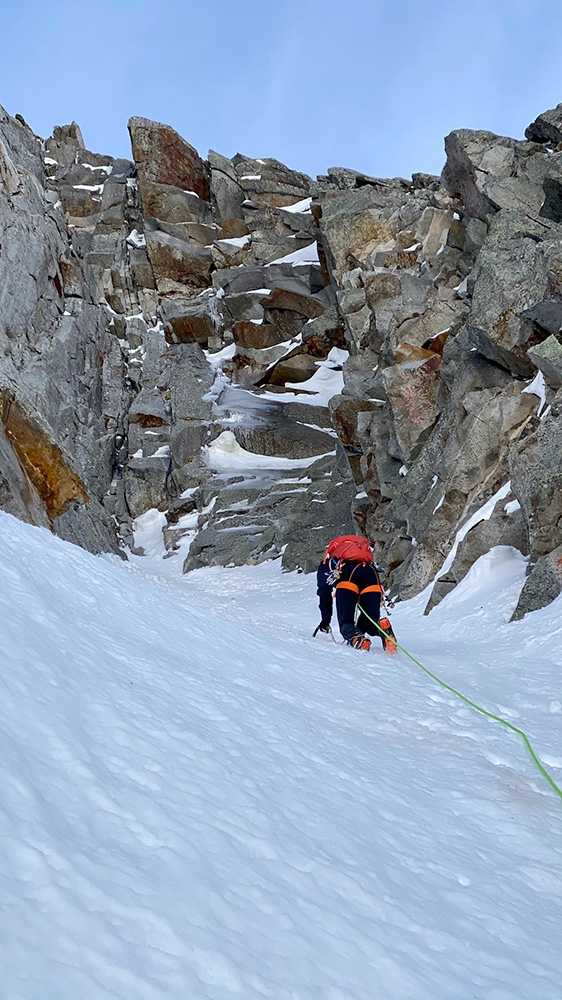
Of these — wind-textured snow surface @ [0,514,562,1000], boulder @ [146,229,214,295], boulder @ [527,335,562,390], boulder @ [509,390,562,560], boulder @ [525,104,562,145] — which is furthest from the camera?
boulder @ [146,229,214,295]

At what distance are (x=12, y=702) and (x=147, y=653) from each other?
2199 mm

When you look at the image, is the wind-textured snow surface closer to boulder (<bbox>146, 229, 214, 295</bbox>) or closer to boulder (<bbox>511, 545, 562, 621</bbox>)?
boulder (<bbox>511, 545, 562, 621</bbox>)

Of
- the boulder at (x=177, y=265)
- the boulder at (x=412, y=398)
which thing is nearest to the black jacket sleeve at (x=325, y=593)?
the boulder at (x=412, y=398)

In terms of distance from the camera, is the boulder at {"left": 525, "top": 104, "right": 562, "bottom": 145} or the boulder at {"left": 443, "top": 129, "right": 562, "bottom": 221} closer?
→ the boulder at {"left": 443, "top": 129, "right": 562, "bottom": 221}

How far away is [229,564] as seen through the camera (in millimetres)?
32250

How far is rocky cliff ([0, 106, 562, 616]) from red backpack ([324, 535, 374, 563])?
9.80ft

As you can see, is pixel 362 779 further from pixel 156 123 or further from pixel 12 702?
pixel 156 123

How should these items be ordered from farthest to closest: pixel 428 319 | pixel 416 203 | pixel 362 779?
pixel 416 203
pixel 428 319
pixel 362 779

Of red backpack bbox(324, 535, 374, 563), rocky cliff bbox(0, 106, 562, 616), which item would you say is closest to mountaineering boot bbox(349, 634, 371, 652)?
red backpack bbox(324, 535, 374, 563)

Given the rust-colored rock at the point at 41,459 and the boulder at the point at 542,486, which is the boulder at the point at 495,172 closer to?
the boulder at the point at 542,486

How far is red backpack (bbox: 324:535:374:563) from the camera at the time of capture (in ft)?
32.0

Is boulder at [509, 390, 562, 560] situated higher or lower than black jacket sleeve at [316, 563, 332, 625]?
higher

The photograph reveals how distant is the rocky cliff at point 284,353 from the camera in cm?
1688

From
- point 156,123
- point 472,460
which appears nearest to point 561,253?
point 472,460
